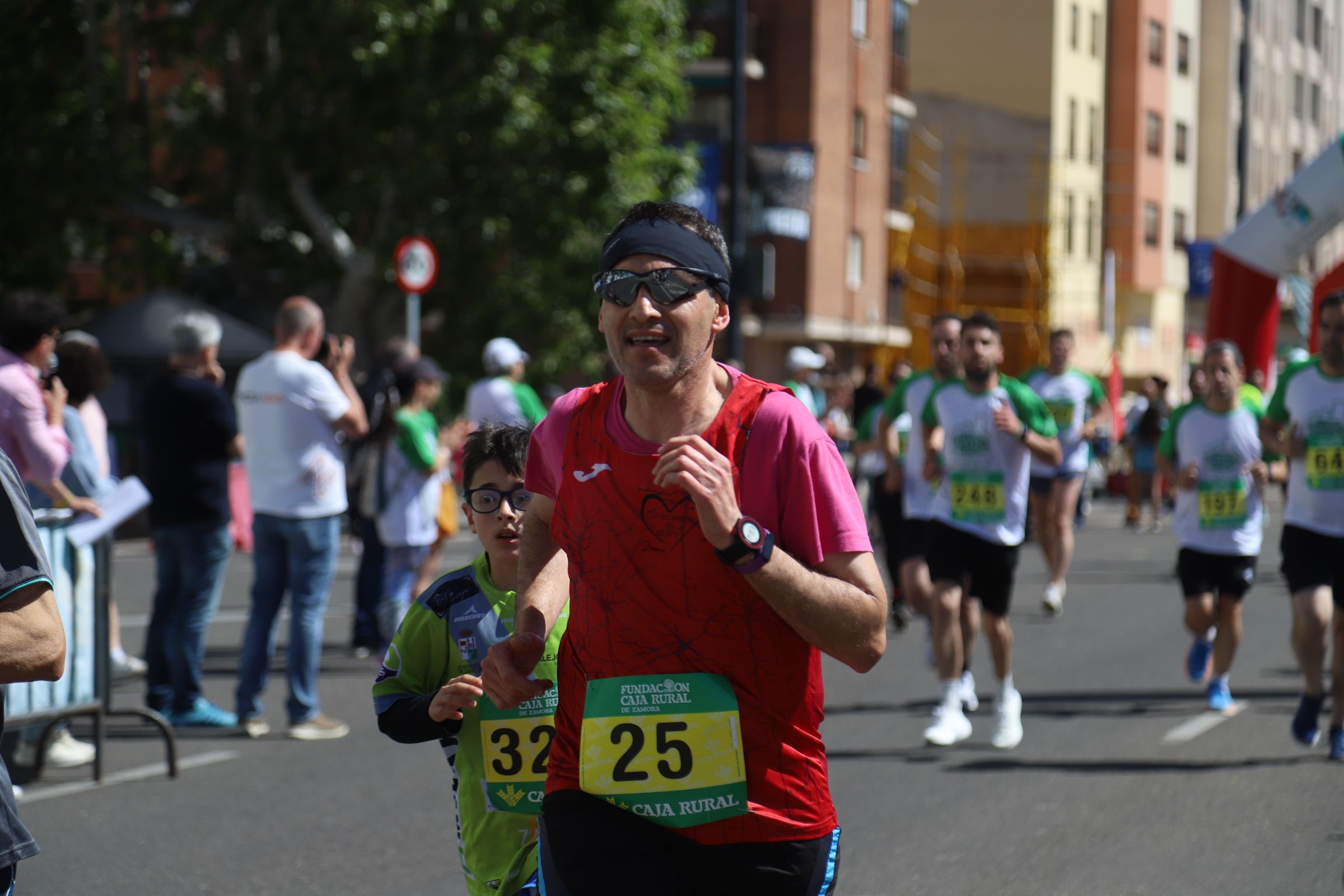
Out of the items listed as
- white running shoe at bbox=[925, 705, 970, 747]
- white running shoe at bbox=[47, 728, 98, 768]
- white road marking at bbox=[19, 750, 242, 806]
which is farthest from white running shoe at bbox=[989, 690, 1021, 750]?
white running shoe at bbox=[47, 728, 98, 768]

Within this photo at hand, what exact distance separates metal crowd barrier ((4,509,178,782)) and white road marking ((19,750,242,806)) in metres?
0.07

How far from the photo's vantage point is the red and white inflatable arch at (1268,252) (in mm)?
15797

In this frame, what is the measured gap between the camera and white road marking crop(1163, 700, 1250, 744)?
8680 millimetres

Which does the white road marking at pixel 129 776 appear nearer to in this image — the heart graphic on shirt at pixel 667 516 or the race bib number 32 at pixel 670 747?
the race bib number 32 at pixel 670 747

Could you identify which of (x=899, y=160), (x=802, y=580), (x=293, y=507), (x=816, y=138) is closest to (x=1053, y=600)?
(x=293, y=507)

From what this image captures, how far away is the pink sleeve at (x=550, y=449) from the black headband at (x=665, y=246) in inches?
11.9

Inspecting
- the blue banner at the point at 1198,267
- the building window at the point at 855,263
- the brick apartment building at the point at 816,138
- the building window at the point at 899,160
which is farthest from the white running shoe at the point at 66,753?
the blue banner at the point at 1198,267

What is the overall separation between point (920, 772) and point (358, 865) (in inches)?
106

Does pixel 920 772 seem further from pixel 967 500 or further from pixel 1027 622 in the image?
pixel 1027 622

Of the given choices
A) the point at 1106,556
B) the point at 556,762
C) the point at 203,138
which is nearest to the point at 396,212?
the point at 203,138

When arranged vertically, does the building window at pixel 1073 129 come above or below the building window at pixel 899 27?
below

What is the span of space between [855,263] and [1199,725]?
118 feet

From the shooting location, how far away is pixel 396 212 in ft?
76.3

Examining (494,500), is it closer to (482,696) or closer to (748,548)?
(482,696)
